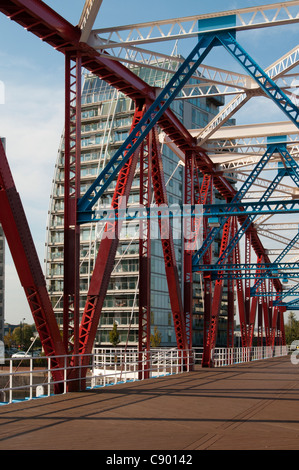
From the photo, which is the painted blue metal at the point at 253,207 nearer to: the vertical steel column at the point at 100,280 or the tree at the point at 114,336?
the vertical steel column at the point at 100,280

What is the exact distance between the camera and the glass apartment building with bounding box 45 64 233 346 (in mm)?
73188

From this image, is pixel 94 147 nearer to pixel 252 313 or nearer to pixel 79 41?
pixel 252 313

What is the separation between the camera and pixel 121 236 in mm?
74375

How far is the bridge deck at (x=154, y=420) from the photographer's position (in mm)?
9453

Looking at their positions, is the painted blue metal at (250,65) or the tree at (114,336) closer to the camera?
the painted blue metal at (250,65)

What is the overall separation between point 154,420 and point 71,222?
28.6ft

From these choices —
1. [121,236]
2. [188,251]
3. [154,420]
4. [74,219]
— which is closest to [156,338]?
[121,236]

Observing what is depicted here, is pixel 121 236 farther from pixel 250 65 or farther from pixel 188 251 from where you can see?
pixel 250 65

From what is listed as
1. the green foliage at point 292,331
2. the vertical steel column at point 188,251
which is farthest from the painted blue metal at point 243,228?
the green foliage at point 292,331

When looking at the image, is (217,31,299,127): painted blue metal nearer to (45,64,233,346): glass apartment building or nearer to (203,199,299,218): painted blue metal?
(203,199,299,218): painted blue metal

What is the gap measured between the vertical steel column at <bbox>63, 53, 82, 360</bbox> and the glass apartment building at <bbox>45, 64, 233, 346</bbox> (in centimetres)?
4876

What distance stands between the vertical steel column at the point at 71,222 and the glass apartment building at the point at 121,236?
48.8 m
